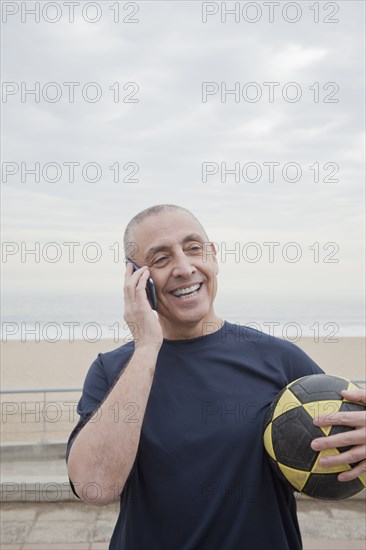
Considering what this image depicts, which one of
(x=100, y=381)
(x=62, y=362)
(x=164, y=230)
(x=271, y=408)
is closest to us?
(x=271, y=408)

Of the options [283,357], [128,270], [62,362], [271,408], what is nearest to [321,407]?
[271,408]

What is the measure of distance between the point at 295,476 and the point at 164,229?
106 centimetres

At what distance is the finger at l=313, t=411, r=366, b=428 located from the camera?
180 cm

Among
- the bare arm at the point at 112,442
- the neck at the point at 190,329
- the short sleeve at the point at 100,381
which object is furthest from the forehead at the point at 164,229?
the bare arm at the point at 112,442

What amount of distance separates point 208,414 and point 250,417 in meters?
0.16

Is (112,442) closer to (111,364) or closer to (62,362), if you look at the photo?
(111,364)

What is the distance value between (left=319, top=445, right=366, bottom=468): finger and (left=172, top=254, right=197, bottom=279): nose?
85cm

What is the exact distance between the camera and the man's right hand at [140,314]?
2027 millimetres

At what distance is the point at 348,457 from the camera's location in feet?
5.90

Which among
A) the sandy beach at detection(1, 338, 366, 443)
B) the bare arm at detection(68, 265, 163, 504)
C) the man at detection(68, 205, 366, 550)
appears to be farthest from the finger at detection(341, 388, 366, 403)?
the sandy beach at detection(1, 338, 366, 443)

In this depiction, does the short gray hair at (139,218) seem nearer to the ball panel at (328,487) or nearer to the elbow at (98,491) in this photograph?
the elbow at (98,491)

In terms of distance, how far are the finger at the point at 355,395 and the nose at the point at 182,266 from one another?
734 mm

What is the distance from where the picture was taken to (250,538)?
6.16ft

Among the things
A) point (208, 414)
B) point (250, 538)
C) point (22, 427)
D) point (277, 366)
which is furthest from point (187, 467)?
point (22, 427)
